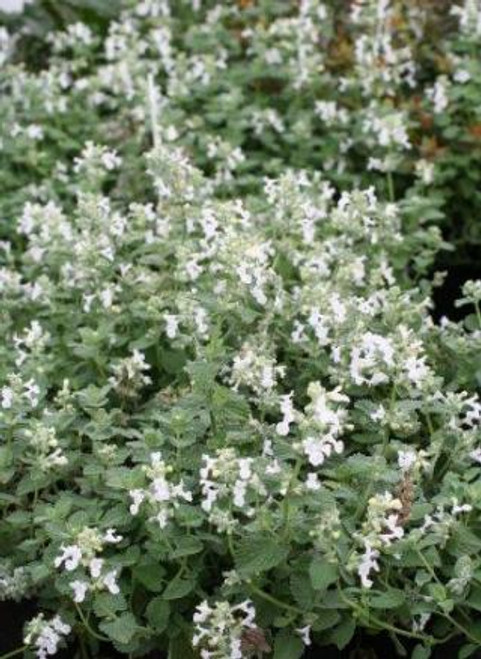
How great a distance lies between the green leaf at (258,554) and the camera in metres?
2.36

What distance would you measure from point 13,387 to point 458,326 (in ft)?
3.10

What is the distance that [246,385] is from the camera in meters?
2.76

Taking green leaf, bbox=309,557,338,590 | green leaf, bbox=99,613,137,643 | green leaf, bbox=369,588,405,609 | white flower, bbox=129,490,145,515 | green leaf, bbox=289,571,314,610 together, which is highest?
white flower, bbox=129,490,145,515

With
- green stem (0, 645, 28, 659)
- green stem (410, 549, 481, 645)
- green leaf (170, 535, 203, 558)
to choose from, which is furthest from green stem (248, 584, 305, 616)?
green stem (0, 645, 28, 659)

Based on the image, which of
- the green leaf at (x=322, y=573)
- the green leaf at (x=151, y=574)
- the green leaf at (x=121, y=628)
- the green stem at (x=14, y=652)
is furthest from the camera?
the green stem at (x=14, y=652)

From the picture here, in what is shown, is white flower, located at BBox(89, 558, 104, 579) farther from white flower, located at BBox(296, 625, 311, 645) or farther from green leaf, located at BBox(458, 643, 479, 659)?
green leaf, located at BBox(458, 643, 479, 659)

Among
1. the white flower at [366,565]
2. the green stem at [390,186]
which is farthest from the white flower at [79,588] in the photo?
the green stem at [390,186]

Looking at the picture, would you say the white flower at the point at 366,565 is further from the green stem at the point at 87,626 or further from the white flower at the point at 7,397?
the white flower at the point at 7,397

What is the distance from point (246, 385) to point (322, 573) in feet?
1.78

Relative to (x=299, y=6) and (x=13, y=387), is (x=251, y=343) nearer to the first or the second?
(x=13, y=387)

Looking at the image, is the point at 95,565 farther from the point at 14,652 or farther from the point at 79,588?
the point at 14,652

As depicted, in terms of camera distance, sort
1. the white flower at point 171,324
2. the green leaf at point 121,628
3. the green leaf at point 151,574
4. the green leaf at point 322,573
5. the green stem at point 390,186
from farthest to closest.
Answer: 1. the green stem at point 390,186
2. the white flower at point 171,324
3. the green leaf at point 151,574
4. the green leaf at point 121,628
5. the green leaf at point 322,573

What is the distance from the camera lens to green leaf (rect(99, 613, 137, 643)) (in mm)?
2408

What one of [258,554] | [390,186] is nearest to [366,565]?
[258,554]
